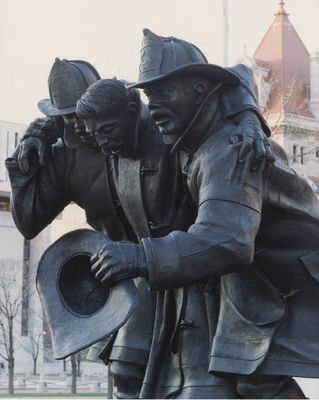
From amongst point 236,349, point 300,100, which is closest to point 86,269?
point 236,349

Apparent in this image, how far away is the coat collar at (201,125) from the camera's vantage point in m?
4.12

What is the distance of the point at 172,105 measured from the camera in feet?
13.4

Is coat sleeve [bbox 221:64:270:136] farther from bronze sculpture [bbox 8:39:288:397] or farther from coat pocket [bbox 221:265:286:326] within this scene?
coat pocket [bbox 221:265:286:326]

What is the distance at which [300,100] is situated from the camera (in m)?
35.1

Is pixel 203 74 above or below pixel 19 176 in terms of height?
above

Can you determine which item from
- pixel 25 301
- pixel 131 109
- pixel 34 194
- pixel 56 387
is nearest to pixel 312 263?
pixel 131 109

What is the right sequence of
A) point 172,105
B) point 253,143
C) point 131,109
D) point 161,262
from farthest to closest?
1. point 131,109
2. point 172,105
3. point 253,143
4. point 161,262

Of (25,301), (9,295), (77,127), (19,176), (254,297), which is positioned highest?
(77,127)

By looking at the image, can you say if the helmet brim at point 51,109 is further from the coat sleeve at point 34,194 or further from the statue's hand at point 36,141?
the coat sleeve at point 34,194

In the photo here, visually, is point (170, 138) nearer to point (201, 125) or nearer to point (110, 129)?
point (201, 125)

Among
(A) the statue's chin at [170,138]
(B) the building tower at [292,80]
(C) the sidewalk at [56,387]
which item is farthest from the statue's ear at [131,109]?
(C) the sidewalk at [56,387]

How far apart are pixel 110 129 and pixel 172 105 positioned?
1.33 ft

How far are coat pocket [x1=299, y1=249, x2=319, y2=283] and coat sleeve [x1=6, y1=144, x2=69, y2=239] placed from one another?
1630mm

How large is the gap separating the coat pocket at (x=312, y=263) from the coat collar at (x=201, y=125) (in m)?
0.86
